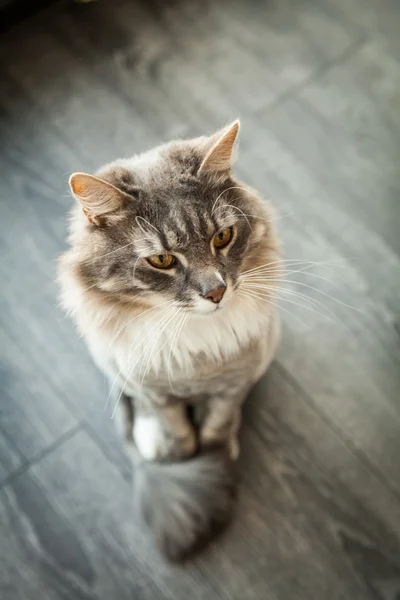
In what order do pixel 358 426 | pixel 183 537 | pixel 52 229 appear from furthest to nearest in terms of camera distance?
pixel 52 229
pixel 358 426
pixel 183 537

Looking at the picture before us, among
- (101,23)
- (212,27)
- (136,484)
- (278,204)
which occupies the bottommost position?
(136,484)

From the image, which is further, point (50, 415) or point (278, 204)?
point (278, 204)

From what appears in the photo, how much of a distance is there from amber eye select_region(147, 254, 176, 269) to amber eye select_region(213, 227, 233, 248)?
0.26 feet

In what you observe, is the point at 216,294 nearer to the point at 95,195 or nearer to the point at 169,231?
Result: the point at 169,231

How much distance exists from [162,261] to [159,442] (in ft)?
1.74

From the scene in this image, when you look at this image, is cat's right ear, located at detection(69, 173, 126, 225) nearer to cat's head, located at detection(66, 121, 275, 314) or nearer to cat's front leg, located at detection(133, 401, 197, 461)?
cat's head, located at detection(66, 121, 275, 314)

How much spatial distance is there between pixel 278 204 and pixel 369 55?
624mm

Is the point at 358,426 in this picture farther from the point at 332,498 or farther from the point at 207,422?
the point at 207,422

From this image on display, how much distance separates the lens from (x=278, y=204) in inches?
65.1

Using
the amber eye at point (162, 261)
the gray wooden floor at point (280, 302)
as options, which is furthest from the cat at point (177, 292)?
the gray wooden floor at point (280, 302)

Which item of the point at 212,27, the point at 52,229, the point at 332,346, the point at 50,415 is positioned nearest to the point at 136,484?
the point at 50,415

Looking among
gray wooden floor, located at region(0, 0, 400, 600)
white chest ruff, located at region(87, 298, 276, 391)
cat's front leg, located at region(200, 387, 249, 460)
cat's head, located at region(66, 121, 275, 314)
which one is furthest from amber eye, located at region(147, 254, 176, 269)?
gray wooden floor, located at region(0, 0, 400, 600)

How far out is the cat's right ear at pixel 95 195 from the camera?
0.86 meters

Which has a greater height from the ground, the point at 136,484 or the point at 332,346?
the point at 136,484
